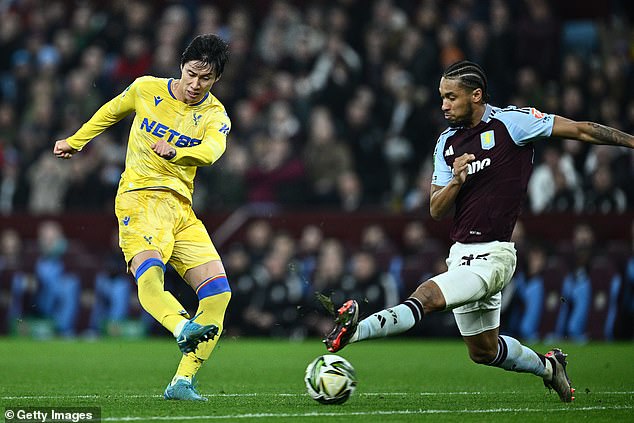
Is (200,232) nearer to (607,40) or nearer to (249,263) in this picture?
(249,263)

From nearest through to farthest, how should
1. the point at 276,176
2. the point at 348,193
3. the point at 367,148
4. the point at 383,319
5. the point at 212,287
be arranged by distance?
1. the point at 383,319
2. the point at 212,287
3. the point at 348,193
4. the point at 276,176
5. the point at 367,148

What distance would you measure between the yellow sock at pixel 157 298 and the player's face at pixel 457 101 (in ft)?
7.92

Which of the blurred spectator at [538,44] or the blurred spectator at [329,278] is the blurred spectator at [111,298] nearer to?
the blurred spectator at [329,278]

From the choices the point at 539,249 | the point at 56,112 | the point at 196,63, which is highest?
the point at 196,63

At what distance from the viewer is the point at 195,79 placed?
8742 millimetres

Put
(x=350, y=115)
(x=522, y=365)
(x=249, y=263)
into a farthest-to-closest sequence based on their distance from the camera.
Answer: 1. (x=350, y=115)
2. (x=249, y=263)
3. (x=522, y=365)

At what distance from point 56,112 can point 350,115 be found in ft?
18.9

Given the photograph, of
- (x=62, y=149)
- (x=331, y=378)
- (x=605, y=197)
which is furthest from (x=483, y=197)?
(x=605, y=197)

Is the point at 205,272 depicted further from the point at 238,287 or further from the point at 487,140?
the point at 238,287

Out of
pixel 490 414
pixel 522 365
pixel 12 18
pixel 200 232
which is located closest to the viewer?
pixel 490 414

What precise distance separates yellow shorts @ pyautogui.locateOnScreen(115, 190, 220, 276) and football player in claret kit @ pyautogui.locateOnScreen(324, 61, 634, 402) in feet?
6.21

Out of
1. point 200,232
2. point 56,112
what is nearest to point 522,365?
point 200,232

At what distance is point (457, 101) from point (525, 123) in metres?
0.51

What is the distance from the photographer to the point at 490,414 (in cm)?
765
